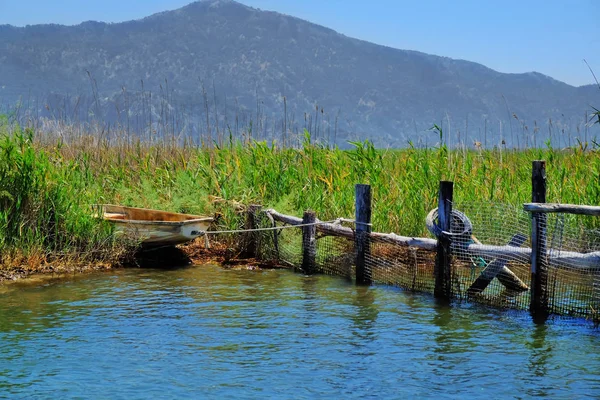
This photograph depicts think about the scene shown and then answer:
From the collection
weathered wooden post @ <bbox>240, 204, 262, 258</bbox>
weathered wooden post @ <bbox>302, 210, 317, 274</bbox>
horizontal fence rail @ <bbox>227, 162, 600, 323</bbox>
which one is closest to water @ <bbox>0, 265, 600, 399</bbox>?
horizontal fence rail @ <bbox>227, 162, 600, 323</bbox>

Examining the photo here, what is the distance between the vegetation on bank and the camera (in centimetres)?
1127

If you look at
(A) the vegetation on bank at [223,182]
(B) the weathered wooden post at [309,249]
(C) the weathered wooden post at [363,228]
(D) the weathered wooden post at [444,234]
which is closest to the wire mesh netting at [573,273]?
(D) the weathered wooden post at [444,234]

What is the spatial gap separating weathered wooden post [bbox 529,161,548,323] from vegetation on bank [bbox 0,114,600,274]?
1.77m

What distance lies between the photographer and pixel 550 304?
29.0 feet

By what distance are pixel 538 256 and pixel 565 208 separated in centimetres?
57

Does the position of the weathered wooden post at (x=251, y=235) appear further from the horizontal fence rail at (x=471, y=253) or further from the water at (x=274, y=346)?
the water at (x=274, y=346)

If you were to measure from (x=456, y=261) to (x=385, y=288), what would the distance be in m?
0.96

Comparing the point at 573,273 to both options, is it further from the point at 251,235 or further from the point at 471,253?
the point at 251,235

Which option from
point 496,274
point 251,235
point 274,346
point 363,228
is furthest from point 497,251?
point 251,235

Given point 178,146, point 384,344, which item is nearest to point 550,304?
point 384,344

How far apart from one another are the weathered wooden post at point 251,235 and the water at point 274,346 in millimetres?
2020

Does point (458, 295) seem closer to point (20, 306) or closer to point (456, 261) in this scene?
point (456, 261)

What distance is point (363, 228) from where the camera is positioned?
34.9 ft

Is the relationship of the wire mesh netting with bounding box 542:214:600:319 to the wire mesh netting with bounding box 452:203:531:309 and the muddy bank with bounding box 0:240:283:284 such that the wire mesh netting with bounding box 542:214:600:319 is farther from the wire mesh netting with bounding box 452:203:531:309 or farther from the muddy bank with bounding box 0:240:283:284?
the muddy bank with bounding box 0:240:283:284
